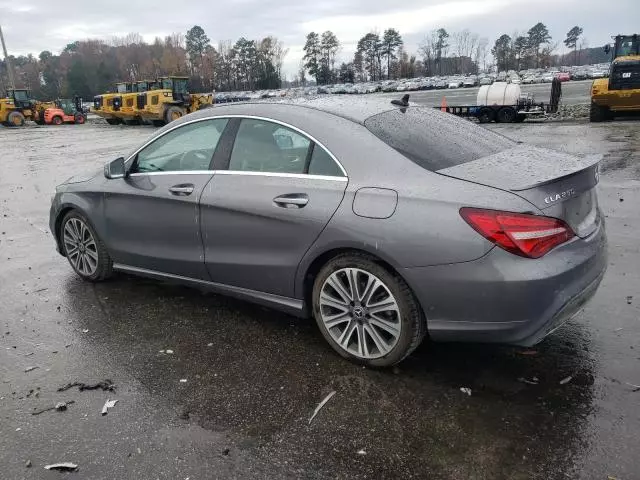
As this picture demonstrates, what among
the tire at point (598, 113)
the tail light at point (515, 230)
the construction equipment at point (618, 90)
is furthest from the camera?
the tire at point (598, 113)

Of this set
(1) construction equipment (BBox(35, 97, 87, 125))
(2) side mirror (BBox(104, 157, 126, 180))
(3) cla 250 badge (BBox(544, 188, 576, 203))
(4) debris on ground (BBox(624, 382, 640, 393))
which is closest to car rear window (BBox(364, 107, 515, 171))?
(3) cla 250 badge (BBox(544, 188, 576, 203))

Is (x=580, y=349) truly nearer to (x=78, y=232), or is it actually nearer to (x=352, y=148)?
(x=352, y=148)

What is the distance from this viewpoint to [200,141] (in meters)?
4.22

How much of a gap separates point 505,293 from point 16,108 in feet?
132

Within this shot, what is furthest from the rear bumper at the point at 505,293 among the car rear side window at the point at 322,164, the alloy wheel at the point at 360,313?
the car rear side window at the point at 322,164

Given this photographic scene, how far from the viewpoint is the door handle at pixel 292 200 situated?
3455mm

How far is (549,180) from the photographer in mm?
2984

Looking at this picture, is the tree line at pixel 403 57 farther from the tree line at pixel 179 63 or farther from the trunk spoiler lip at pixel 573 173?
the trunk spoiler lip at pixel 573 173

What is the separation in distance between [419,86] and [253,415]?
2972 inches

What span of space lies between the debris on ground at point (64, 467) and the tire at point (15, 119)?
38.7 metres

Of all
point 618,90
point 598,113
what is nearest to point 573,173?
point 618,90

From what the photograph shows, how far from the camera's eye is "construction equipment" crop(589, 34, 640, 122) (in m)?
17.8

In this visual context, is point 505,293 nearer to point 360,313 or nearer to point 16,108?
point 360,313

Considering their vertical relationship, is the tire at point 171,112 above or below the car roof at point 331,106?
below
